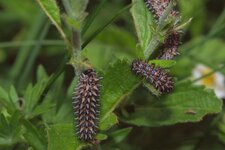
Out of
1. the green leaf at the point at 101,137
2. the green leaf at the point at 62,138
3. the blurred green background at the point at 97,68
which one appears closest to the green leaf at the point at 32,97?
the blurred green background at the point at 97,68

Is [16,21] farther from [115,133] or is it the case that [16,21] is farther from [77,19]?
[77,19]

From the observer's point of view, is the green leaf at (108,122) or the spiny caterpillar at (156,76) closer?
the spiny caterpillar at (156,76)

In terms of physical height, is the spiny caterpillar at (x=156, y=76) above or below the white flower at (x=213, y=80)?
below

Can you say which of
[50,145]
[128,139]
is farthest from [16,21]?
[50,145]

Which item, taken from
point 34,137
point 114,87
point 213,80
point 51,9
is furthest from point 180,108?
point 213,80

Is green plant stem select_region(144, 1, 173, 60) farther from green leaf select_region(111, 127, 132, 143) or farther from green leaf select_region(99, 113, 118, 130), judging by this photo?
green leaf select_region(111, 127, 132, 143)

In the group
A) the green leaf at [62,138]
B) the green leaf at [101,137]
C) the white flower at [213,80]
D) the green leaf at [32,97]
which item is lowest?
the green leaf at [101,137]

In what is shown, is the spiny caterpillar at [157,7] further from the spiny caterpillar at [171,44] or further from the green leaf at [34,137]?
the green leaf at [34,137]
